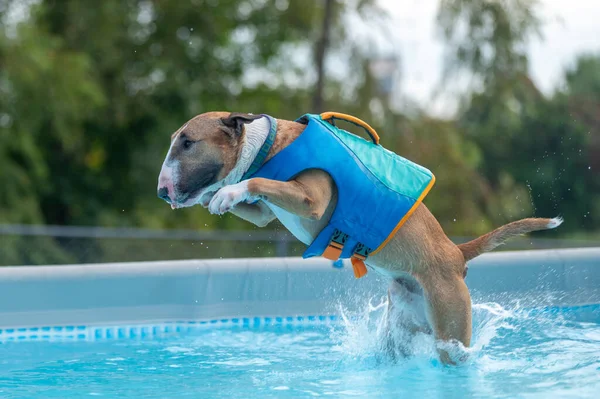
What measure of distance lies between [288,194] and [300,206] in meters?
0.10

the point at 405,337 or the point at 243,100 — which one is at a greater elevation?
the point at 243,100

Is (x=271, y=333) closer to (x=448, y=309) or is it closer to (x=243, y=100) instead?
(x=448, y=309)

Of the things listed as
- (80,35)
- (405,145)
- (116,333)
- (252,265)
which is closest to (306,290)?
(252,265)

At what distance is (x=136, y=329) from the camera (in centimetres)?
546

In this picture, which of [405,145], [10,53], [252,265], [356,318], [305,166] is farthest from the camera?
[405,145]

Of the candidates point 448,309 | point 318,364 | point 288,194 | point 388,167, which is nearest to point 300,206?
point 288,194

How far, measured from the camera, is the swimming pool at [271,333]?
13.0 ft

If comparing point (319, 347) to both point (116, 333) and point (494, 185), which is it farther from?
point (494, 185)

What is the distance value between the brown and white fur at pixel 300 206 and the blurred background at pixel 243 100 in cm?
601

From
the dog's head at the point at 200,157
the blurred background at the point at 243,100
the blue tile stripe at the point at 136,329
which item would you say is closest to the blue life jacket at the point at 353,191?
the dog's head at the point at 200,157

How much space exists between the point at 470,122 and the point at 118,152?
6287mm

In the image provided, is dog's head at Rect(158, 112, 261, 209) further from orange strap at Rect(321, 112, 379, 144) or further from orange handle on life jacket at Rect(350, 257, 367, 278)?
orange handle on life jacket at Rect(350, 257, 367, 278)

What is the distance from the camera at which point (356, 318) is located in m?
5.29

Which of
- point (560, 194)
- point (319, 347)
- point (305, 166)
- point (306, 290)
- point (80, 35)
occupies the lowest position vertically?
point (319, 347)
